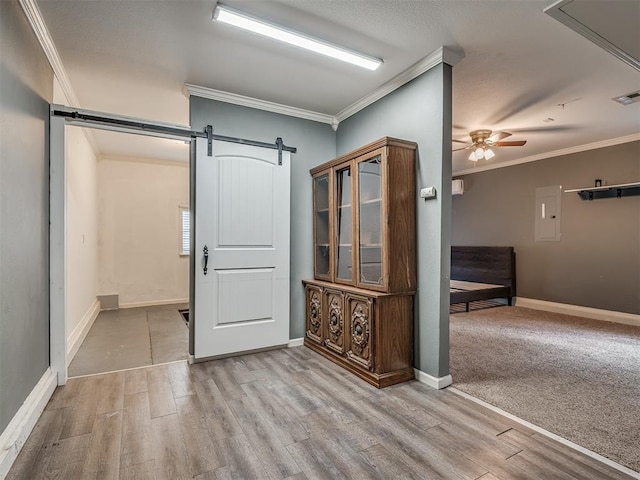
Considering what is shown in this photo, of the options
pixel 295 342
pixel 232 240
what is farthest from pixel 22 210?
pixel 295 342

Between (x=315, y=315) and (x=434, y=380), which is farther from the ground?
(x=315, y=315)

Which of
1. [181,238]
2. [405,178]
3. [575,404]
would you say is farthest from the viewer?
[181,238]

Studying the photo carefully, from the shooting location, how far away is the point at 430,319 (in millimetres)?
2703

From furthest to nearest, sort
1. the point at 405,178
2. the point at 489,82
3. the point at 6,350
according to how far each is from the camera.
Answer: the point at 489,82
the point at 405,178
the point at 6,350

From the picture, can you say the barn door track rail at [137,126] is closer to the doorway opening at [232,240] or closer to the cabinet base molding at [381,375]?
the doorway opening at [232,240]

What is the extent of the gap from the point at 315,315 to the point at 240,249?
1.03 meters

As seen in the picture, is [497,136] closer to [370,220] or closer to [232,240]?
[370,220]

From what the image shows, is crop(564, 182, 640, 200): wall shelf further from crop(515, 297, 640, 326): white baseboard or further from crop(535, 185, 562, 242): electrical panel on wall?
crop(515, 297, 640, 326): white baseboard

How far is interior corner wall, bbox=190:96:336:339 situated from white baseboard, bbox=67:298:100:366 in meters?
2.16

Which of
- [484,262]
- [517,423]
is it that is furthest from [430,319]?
[484,262]

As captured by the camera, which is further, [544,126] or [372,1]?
[544,126]

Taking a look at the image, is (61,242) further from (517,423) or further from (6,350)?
(517,423)

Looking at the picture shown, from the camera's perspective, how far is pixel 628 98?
11.5 feet

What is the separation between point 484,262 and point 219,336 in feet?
17.1
